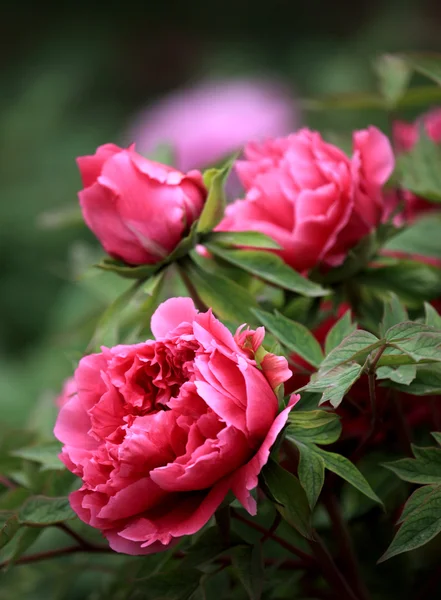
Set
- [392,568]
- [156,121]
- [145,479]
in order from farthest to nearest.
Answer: [156,121]
[392,568]
[145,479]

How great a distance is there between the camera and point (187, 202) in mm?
341

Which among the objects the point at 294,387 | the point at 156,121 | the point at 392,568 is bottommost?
the point at 156,121

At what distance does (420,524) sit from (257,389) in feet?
0.24

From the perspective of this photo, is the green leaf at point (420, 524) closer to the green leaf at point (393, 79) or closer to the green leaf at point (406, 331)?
the green leaf at point (406, 331)

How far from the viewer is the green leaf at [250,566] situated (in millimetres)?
289

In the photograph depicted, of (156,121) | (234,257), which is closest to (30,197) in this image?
(156,121)

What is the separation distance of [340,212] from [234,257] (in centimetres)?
5

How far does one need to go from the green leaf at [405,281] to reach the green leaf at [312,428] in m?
0.10

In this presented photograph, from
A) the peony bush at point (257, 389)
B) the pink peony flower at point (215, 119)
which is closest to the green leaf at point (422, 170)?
the peony bush at point (257, 389)

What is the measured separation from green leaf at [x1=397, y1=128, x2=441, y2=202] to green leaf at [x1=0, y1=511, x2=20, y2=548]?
9.2 inches

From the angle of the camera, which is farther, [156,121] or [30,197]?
[156,121]

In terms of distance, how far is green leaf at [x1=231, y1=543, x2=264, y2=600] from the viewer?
289 millimetres

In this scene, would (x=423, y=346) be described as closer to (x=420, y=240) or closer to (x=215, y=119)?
(x=420, y=240)

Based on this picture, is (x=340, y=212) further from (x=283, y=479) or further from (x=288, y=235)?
(x=283, y=479)
